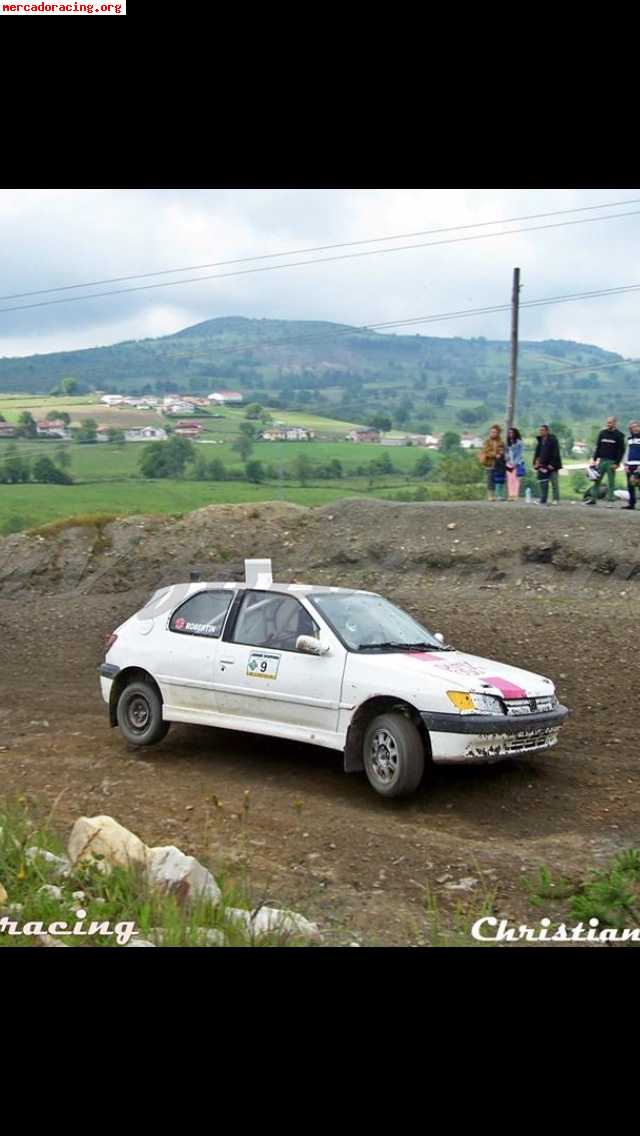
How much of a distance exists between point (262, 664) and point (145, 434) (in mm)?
21148

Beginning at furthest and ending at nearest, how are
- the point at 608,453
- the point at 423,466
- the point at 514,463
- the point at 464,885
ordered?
the point at 423,466 < the point at 514,463 < the point at 608,453 < the point at 464,885

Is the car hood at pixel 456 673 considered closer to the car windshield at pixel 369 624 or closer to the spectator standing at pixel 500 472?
the car windshield at pixel 369 624

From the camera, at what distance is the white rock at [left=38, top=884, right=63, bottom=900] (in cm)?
638

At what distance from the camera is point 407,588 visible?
58.0 feet

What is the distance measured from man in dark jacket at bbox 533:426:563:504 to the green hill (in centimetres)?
1457

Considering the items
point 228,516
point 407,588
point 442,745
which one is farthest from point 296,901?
point 228,516

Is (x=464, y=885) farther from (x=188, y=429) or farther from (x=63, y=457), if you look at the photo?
(x=188, y=429)

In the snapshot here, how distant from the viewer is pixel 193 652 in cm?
1043

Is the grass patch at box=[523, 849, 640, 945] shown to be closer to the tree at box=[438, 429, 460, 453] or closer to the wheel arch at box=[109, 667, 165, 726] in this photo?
the wheel arch at box=[109, 667, 165, 726]

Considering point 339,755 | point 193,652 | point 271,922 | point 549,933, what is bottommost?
point 339,755

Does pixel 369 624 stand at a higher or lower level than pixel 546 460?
lower

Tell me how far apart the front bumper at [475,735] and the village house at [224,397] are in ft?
84.0

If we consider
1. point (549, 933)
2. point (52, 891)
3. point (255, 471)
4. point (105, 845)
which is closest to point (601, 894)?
point (549, 933)

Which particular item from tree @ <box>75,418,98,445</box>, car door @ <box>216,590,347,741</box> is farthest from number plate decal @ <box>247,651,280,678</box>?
tree @ <box>75,418,98,445</box>
